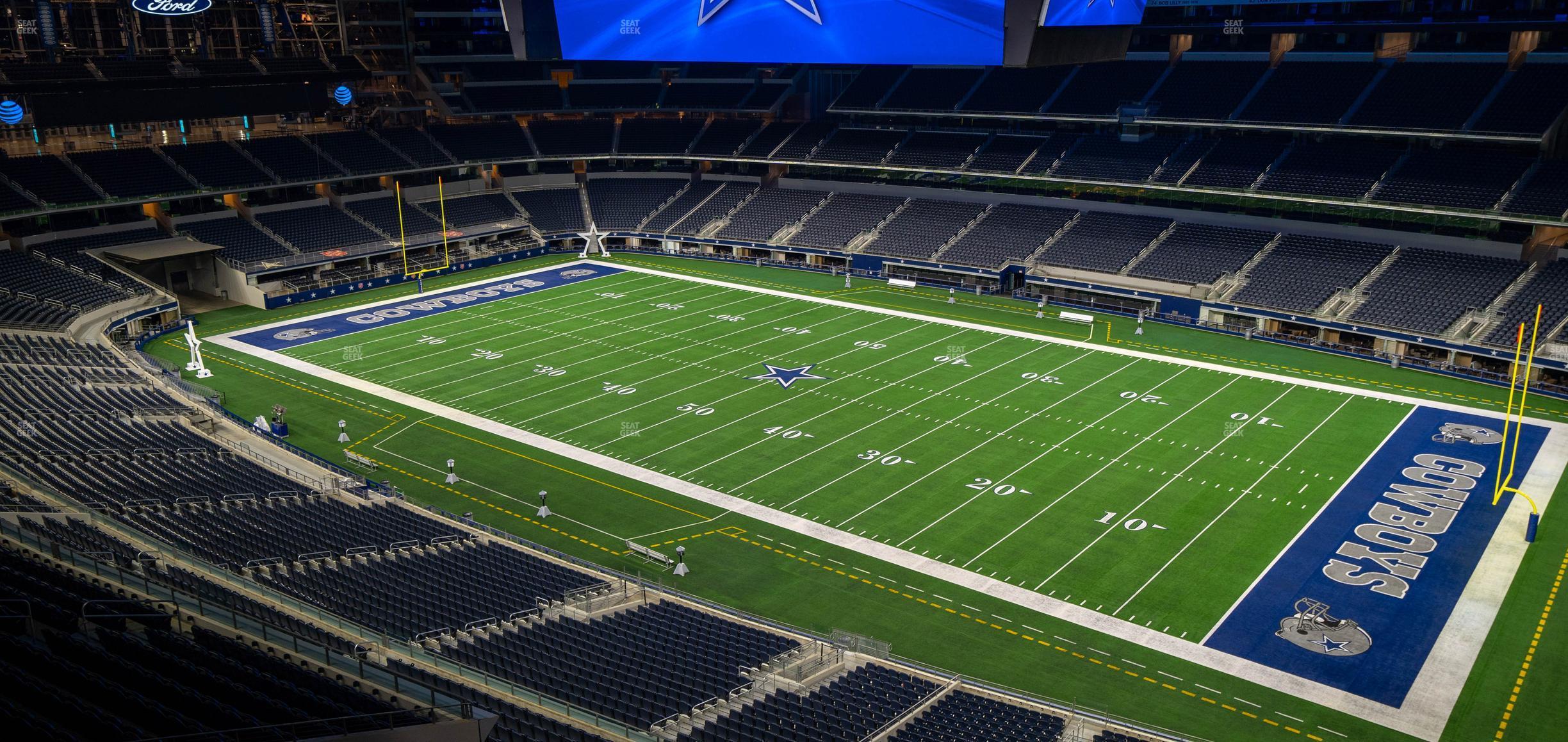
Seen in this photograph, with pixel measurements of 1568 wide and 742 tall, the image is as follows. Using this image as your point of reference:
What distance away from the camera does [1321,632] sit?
918 inches

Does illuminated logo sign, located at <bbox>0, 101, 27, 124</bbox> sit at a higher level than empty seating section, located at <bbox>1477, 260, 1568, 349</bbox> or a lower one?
higher

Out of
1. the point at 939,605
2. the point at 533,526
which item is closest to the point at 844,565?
the point at 939,605

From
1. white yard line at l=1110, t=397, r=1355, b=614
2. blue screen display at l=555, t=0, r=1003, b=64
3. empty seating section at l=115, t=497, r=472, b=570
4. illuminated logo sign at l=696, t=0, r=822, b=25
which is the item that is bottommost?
white yard line at l=1110, t=397, r=1355, b=614

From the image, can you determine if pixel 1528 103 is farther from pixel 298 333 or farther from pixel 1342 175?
pixel 298 333

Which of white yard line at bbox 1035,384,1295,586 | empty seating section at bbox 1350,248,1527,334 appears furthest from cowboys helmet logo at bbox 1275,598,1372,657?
empty seating section at bbox 1350,248,1527,334

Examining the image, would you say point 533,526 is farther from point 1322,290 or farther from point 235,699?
point 1322,290

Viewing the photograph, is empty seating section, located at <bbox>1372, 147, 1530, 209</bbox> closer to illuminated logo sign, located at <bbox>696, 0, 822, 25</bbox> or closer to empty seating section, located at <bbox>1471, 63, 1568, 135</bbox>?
empty seating section, located at <bbox>1471, 63, 1568, 135</bbox>

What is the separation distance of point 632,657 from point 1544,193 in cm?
4126

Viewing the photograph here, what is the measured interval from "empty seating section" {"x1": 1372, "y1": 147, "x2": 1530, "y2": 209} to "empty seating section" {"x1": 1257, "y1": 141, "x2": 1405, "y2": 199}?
65 cm

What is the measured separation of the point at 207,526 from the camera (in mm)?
23797

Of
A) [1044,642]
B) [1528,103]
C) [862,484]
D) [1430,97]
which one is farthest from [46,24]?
[1528,103]

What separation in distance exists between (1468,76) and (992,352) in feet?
80.8

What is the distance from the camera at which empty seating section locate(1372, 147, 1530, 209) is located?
44.8m

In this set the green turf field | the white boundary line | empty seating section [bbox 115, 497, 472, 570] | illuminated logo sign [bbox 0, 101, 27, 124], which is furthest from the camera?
illuminated logo sign [bbox 0, 101, 27, 124]
